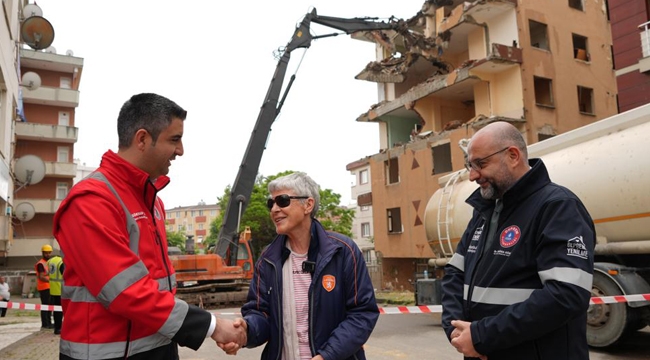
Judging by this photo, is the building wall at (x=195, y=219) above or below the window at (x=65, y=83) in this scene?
below

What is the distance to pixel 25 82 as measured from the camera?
2120cm

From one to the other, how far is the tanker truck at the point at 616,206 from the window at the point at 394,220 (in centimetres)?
1753

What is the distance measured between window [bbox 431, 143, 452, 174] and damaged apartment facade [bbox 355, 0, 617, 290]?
5cm

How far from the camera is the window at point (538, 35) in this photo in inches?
883

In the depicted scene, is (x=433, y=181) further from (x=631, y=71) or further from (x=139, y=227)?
(x=139, y=227)

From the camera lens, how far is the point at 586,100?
23438 millimetres

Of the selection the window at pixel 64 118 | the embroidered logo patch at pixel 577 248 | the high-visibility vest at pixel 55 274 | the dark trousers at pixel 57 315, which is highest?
the window at pixel 64 118

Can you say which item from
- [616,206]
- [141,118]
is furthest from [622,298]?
[141,118]

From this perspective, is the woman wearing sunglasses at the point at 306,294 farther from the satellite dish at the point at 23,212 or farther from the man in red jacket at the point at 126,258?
the satellite dish at the point at 23,212

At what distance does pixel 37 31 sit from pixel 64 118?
22679mm

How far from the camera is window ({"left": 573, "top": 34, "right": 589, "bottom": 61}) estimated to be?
23281 mm

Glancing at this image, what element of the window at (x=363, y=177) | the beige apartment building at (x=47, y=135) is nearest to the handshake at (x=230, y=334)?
the beige apartment building at (x=47, y=135)

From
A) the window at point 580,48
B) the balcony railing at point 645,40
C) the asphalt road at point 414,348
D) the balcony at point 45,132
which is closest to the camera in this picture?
the asphalt road at point 414,348

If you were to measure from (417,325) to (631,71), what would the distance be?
1066 centimetres
